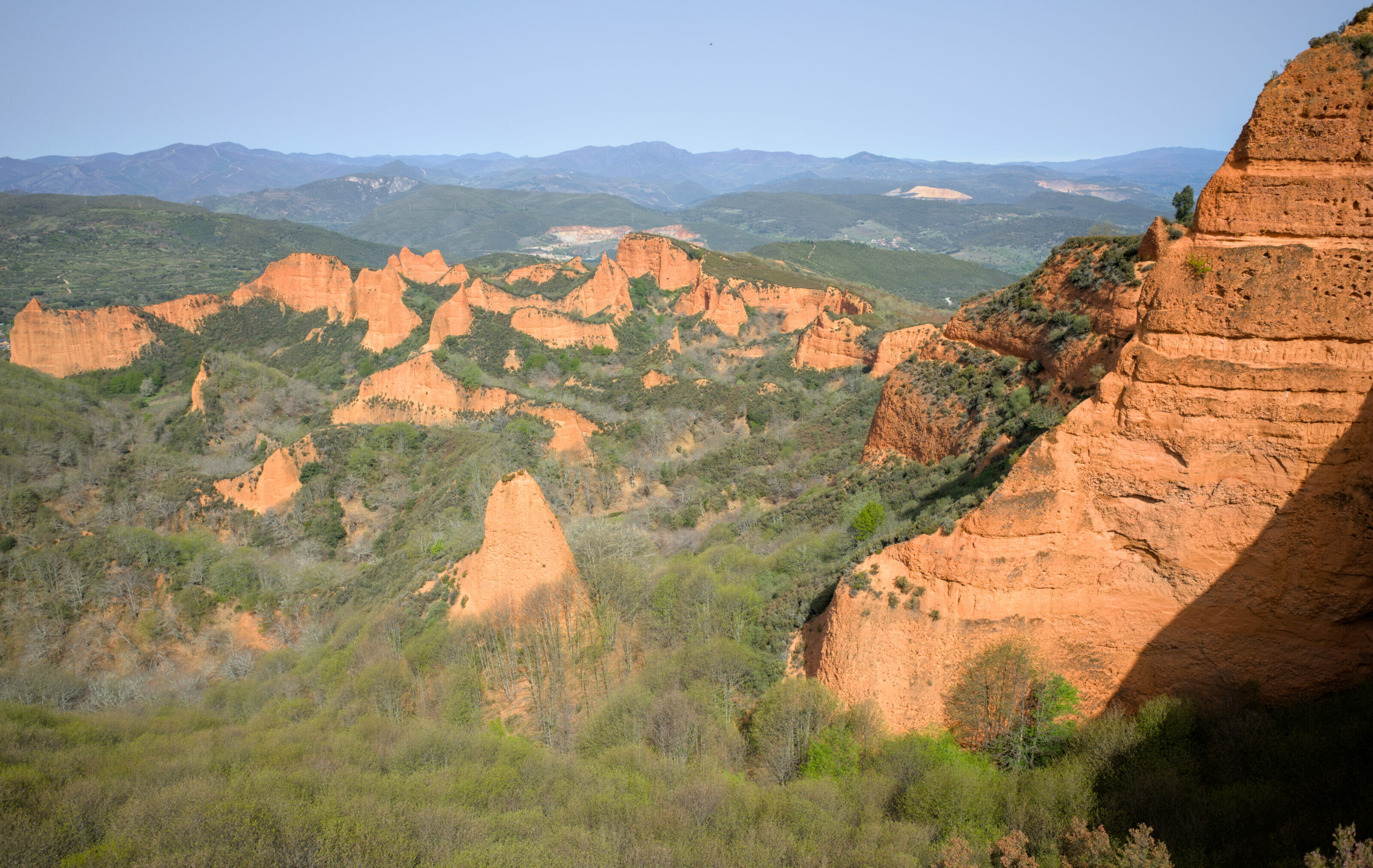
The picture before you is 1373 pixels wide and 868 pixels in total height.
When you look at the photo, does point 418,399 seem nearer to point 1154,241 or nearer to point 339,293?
point 339,293

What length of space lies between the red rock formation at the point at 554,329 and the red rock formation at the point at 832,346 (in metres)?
21.6

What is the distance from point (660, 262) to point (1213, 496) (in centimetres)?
8026

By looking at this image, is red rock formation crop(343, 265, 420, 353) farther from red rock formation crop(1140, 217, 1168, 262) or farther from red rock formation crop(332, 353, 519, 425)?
red rock formation crop(1140, 217, 1168, 262)

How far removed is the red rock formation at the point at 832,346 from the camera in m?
57.6

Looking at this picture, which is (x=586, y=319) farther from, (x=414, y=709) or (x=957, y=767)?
(x=957, y=767)

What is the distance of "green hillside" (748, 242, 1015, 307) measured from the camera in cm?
12988

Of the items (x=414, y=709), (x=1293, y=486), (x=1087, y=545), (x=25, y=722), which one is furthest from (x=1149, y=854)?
(x=25, y=722)

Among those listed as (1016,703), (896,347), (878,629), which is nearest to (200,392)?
(896,347)

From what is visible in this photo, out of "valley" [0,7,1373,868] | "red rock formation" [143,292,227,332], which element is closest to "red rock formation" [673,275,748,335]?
"valley" [0,7,1373,868]

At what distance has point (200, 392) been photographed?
56.2 m

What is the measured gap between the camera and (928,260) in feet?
500

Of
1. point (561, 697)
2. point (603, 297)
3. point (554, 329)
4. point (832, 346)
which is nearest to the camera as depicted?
point (561, 697)

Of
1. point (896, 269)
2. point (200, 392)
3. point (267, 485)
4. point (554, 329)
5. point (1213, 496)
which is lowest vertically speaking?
point (267, 485)

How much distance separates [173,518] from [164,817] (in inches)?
1410
